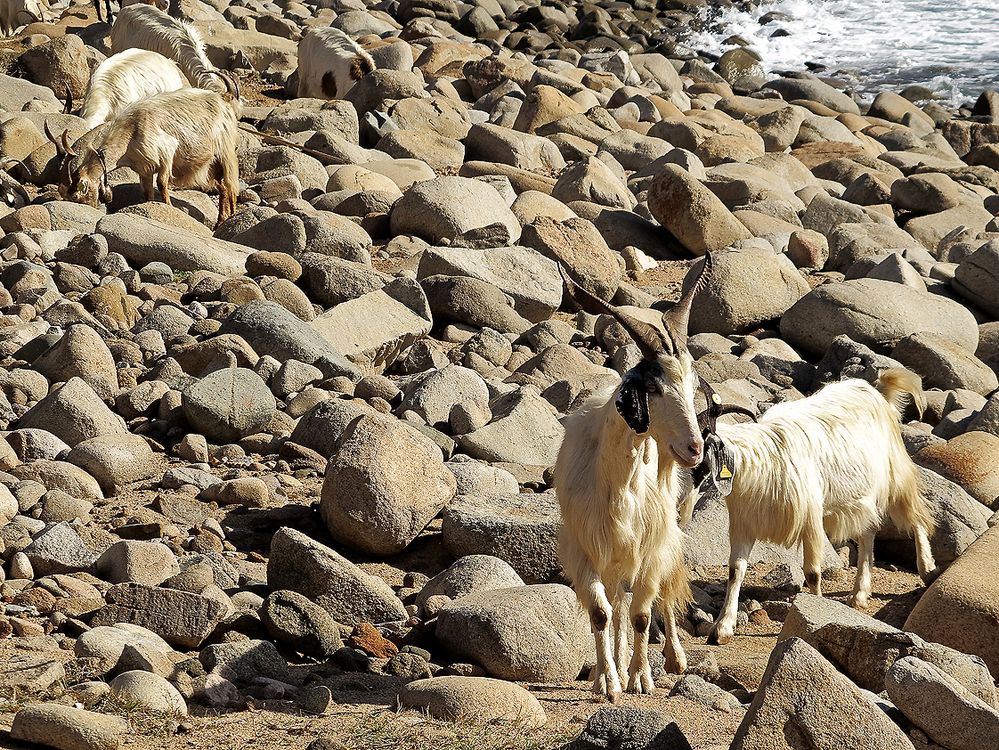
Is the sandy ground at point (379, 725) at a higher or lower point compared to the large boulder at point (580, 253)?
higher

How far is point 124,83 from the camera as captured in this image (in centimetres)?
1398

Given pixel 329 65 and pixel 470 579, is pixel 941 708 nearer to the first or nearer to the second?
pixel 470 579

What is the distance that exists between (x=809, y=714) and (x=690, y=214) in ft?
33.5

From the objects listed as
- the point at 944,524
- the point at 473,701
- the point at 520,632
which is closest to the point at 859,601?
the point at 944,524

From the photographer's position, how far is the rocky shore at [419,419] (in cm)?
480

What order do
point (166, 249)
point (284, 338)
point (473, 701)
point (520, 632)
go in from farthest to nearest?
point (166, 249) → point (284, 338) → point (520, 632) → point (473, 701)

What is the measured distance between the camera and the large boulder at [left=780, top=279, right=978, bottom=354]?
11.3 meters

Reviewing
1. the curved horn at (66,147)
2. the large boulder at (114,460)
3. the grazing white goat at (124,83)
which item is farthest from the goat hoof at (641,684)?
the grazing white goat at (124,83)

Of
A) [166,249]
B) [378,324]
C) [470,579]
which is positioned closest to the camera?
[470,579]

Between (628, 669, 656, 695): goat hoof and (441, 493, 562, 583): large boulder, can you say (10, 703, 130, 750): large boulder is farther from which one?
(441, 493, 562, 583): large boulder

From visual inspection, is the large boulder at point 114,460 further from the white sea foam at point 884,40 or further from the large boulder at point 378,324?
the white sea foam at point 884,40

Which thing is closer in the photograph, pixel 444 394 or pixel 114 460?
pixel 114 460

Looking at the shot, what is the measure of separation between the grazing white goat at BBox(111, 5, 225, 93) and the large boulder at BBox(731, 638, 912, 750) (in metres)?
13.8

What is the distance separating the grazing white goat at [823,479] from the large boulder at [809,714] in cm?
216
